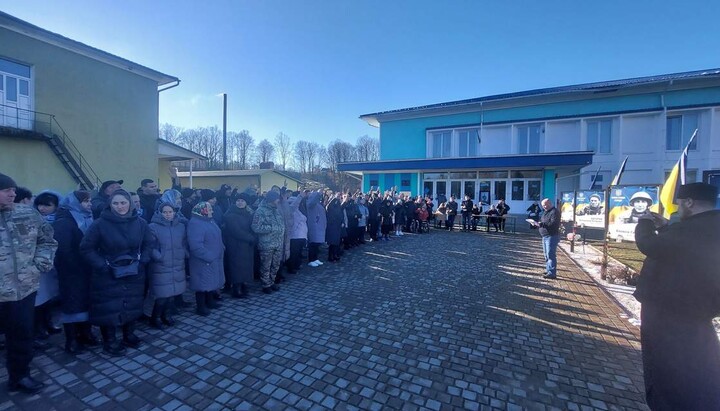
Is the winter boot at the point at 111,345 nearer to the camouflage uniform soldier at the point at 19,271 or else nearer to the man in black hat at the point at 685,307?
the camouflage uniform soldier at the point at 19,271

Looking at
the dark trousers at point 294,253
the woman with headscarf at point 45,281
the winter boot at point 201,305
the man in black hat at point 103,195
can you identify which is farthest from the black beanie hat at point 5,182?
the dark trousers at point 294,253

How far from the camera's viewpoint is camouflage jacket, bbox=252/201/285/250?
227 inches

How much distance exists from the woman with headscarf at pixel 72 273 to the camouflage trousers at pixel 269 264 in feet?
8.42

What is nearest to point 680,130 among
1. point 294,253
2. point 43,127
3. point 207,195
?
point 294,253

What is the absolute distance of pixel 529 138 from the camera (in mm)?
21062

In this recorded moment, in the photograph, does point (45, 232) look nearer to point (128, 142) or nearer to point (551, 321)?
point (551, 321)

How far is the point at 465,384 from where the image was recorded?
321 centimetres

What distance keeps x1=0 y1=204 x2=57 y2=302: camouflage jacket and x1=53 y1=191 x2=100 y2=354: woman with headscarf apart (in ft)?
2.05

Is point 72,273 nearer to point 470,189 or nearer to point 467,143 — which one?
point 470,189

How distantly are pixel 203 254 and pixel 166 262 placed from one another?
501 mm

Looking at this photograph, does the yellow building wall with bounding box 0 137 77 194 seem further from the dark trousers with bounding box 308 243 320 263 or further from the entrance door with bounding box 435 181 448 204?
the entrance door with bounding box 435 181 448 204

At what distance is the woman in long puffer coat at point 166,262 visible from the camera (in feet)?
14.0

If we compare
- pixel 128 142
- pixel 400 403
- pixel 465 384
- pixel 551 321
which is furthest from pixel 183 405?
→ pixel 128 142

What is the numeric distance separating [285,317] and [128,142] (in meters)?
16.4
